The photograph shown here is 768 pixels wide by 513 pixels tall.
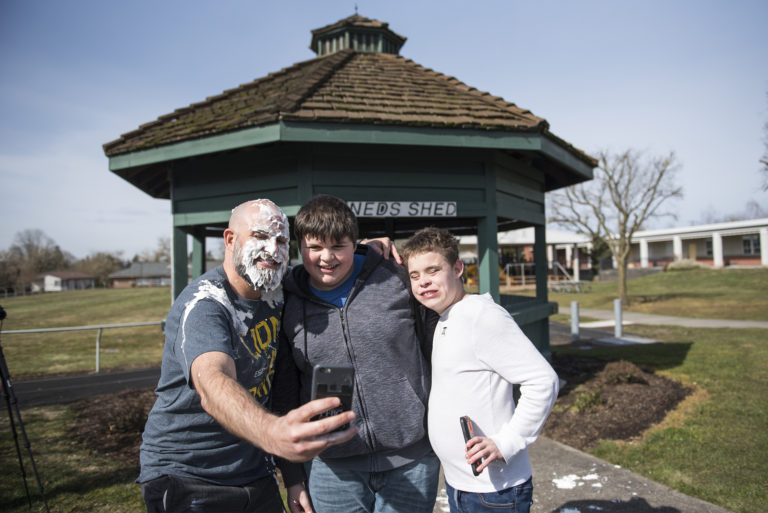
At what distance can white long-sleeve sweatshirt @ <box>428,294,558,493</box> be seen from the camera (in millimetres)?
1727

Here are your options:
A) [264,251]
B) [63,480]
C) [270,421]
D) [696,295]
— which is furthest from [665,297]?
[270,421]

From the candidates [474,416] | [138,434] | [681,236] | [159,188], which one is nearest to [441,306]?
[474,416]

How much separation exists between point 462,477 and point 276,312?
1.06 m

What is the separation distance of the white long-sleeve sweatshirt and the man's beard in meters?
0.79

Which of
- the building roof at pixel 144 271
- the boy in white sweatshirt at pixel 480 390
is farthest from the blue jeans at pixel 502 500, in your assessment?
the building roof at pixel 144 271

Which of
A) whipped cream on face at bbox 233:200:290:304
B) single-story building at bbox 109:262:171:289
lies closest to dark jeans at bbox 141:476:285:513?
whipped cream on face at bbox 233:200:290:304

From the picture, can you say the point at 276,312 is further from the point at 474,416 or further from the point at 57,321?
the point at 57,321

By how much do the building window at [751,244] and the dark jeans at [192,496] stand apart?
178 ft

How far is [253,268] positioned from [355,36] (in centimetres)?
678

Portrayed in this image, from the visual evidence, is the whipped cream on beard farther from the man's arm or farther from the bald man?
the man's arm

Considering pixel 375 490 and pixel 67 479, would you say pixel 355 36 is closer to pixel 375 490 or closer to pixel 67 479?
pixel 67 479

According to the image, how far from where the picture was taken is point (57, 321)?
26453 mm

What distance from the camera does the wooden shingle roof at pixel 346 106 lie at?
174 inches

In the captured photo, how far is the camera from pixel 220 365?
57.5 inches
